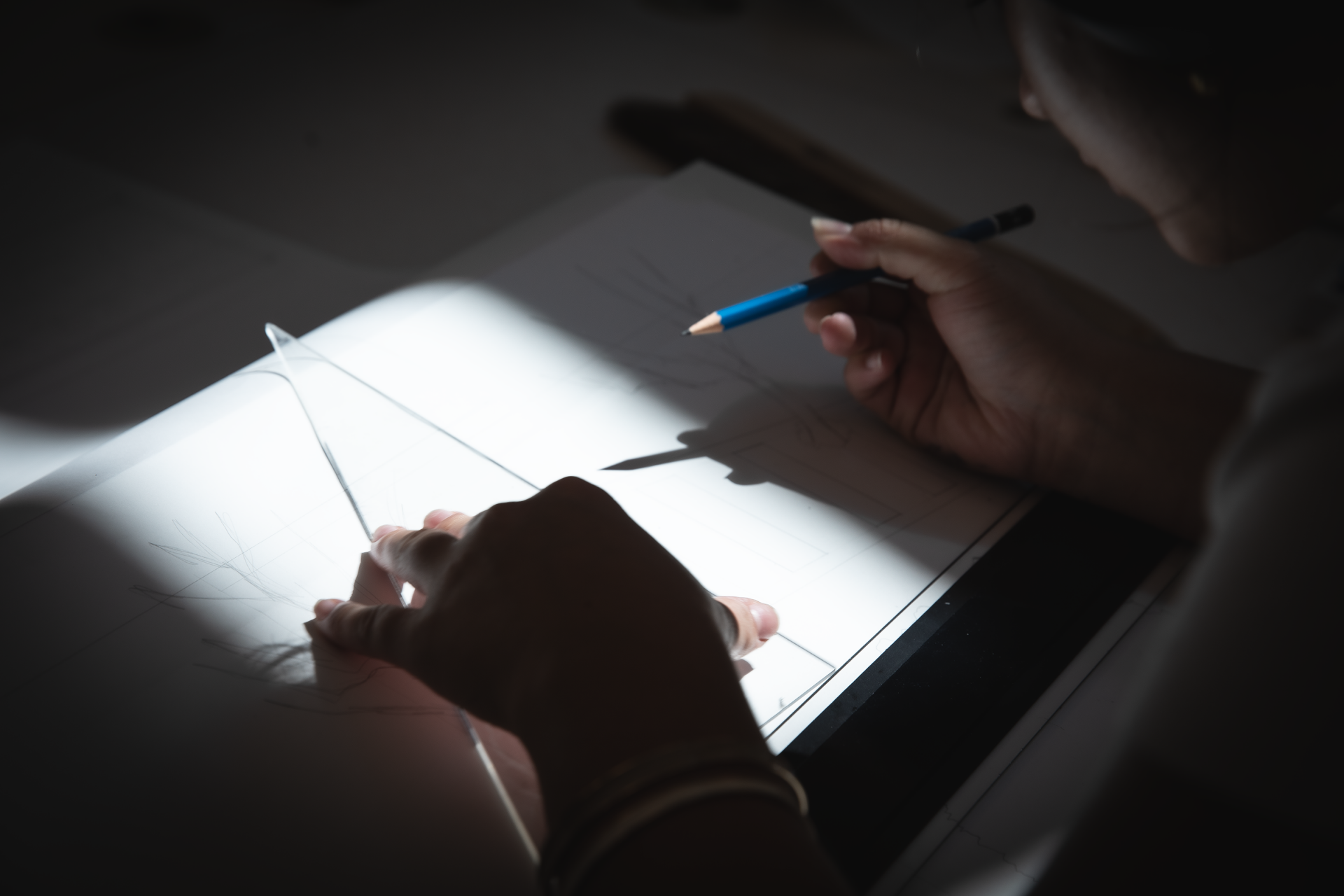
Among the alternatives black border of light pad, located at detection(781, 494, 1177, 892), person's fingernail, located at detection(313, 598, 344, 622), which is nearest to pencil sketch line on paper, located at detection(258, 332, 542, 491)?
person's fingernail, located at detection(313, 598, 344, 622)

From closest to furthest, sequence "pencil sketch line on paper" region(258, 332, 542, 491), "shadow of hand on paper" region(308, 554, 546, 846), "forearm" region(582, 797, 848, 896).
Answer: "forearm" region(582, 797, 848, 896)
"shadow of hand on paper" region(308, 554, 546, 846)
"pencil sketch line on paper" region(258, 332, 542, 491)

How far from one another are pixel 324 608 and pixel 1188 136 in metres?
0.51

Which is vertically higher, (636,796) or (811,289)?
(811,289)

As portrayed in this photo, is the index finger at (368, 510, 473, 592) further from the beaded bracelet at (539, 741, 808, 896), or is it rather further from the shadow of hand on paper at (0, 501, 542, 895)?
the beaded bracelet at (539, 741, 808, 896)

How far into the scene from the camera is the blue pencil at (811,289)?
625 millimetres

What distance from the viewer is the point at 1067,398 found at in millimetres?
617

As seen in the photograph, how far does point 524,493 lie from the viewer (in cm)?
53

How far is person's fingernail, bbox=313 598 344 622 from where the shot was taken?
0.48m

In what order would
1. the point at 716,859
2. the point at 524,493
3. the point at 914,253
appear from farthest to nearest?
the point at 914,253 → the point at 524,493 → the point at 716,859

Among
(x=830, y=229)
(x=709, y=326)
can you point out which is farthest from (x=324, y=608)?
(x=830, y=229)

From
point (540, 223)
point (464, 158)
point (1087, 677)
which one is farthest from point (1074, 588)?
point (464, 158)

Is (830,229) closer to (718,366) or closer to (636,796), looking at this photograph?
(718,366)

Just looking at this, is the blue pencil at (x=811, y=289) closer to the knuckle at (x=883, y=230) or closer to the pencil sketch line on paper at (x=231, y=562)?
the knuckle at (x=883, y=230)

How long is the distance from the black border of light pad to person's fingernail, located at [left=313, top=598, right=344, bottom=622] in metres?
0.27
